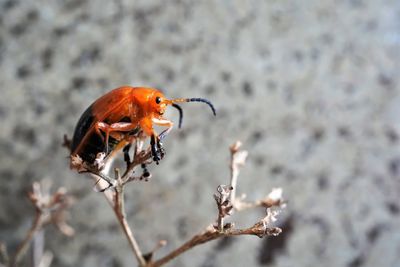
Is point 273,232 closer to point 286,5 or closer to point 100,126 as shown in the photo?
point 100,126

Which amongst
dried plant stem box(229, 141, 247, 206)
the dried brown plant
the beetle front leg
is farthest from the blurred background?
the beetle front leg

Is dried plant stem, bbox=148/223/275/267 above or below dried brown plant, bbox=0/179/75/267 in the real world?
below

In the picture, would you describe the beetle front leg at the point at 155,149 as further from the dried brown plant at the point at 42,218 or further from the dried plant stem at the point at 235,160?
the dried brown plant at the point at 42,218

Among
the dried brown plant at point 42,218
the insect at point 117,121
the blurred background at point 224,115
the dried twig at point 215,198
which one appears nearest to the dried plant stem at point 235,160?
the dried twig at point 215,198

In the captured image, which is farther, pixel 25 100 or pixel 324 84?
pixel 324 84

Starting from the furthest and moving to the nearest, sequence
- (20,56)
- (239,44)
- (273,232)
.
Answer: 1. (239,44)
2. (20,56)
3. (273,232)

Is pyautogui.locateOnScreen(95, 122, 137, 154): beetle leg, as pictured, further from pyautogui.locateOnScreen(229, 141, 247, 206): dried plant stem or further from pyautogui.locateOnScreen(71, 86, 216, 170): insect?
pyautogui.locateOnScreen(229, 141, 247, 206): dried plant stem

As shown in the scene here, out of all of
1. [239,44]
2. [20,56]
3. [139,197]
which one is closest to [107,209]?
[139,197]
